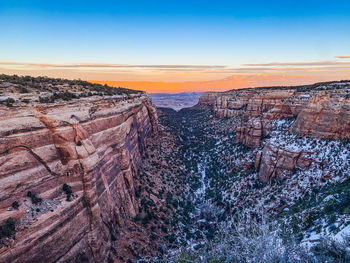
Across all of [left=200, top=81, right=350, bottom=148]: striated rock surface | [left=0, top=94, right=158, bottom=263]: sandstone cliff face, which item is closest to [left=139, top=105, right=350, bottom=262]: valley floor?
[left=200, top=81, right=350, bottom=148]: striated rock surface

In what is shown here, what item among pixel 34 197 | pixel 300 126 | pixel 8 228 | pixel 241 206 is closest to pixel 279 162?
pixel 300 126

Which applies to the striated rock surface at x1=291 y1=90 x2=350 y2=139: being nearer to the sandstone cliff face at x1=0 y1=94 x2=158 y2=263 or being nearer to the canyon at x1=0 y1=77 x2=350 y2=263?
the canyon at x1=0 y1=77 x2=350 y2=263

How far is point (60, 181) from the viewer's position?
48.6ft

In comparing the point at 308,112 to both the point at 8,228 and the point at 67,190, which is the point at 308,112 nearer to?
the point at 67,190

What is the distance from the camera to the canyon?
41.7 feet

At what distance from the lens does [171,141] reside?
4981 cm

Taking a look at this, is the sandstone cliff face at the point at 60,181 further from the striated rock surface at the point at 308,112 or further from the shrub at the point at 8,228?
the striated rock surface at the point at 308,112

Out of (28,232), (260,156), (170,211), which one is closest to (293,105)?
(260,156)

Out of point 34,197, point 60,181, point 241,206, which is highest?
point 60,181

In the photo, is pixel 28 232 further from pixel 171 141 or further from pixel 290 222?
pixel 171 141

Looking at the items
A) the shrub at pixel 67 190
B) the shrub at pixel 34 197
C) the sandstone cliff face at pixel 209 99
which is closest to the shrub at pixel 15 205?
the shrub at pixel 34 197

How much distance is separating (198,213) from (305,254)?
2004 centimetres

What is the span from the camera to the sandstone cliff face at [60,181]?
39.1ft

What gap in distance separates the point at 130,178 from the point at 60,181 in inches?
390
